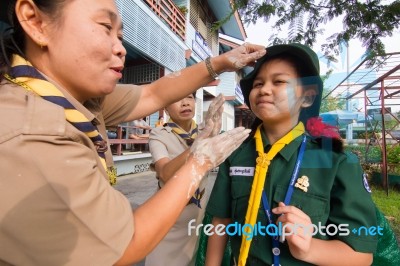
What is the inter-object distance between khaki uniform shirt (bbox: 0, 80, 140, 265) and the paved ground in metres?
3.60

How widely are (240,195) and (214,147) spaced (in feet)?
1.17

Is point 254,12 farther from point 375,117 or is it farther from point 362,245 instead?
point 375,117

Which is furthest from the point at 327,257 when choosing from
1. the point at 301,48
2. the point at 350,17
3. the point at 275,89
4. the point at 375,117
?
the point at 375,117

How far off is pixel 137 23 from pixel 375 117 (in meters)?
5.87

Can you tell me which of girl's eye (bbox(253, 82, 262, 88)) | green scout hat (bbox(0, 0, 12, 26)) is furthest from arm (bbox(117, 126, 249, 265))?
green scout hat (bbox(0, 0, 12, 26))

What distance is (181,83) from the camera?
160cm

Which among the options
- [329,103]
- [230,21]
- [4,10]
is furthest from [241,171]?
[230,21]

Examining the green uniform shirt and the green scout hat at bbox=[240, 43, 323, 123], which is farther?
the green scout hat at bbox=[240, 43, 323, 123]

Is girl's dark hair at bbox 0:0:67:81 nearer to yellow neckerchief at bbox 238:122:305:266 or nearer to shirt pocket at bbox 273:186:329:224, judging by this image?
yellow neckerchief at bbox 238:122:305:266

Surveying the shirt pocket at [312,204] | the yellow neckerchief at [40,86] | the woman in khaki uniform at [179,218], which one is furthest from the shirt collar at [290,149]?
the yellow neckerchief at [40,86]

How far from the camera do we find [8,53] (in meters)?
0.92

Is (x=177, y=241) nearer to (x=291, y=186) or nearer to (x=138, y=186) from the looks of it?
(x=291, y=186)

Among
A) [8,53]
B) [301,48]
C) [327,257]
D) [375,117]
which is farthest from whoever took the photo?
[375,117]

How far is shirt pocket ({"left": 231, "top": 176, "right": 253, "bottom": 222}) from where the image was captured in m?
1.29
